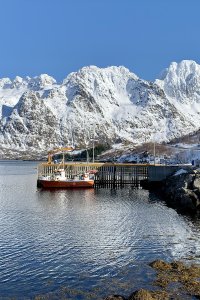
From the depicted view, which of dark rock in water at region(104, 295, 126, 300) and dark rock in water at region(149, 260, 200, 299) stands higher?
dark rock in water at region(149, 260, 200, 299)

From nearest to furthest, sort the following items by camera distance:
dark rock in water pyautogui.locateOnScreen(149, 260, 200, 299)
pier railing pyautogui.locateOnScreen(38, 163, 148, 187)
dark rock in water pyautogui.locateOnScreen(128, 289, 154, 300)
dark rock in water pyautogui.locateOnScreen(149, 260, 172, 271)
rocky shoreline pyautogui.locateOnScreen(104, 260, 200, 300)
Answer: dark rock in water pyautogui.locateOnScreen(128, 289, 154, 300), rocky shoreline pyautogui.locateOnScreen(104, 260, 200, 300), dark rock in water pyautogui.locateOnScreen(149, 260, 200, 299), dark rock in water pyautogui.locateOnScreen(149, 260, 172, 271), pier railing pyautogui.locateOnScreen(38, 163, 148, 187)

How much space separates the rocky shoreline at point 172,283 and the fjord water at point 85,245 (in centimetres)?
125

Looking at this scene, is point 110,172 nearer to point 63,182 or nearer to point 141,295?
point 63,182

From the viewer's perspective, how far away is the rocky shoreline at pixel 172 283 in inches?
1345

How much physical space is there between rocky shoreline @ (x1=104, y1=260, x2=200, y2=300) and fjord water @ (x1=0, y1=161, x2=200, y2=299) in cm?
125

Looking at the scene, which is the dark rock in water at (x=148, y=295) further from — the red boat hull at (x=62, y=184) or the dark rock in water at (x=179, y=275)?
the red boat hull at (x=62, y=184)

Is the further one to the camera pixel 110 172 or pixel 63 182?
pixel 110 172

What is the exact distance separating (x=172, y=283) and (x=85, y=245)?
53.6 ft

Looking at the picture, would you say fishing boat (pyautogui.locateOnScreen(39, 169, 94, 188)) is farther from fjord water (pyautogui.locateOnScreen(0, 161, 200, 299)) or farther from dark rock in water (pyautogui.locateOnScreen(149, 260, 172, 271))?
dark rock in water (pyautogui.locateOnScreen(149, 260, 172, 271))

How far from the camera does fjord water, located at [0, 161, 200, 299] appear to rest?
1503 inches

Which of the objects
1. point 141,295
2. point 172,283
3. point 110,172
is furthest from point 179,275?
point 110,172

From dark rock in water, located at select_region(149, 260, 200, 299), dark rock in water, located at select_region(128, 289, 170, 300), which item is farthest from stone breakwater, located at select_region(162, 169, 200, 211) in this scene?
dark rock in water, located at select_region(128, 289, 170, 300)

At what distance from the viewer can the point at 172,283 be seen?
38.2 meters

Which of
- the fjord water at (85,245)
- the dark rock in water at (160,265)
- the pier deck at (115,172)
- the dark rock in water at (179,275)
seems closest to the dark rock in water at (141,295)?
the fjord water at (85,245)
